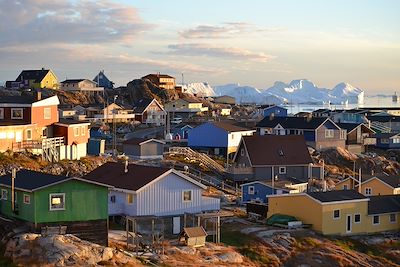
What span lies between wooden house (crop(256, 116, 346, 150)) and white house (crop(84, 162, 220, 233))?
43.0m

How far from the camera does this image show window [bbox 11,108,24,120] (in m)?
52.8

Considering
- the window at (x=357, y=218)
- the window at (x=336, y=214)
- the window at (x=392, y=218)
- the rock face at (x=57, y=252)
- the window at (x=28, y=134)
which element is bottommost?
the window at (x=392, y=218)

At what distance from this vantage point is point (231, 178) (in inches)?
2365

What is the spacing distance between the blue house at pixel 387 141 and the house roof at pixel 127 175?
5475 centimetres

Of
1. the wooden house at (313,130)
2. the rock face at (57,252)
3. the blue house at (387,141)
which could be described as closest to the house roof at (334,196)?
the rock face at (57,252)

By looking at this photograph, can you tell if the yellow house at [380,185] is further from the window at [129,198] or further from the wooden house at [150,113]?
the wooden house at [150,113]

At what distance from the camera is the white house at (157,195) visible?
37219 mm

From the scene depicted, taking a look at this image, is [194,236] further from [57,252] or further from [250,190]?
[250,190]

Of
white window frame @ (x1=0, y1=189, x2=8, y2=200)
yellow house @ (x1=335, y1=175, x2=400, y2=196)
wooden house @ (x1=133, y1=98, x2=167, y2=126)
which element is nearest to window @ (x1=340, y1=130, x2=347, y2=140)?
yellow house @ (x1=335, y1=175, x2=400, y2=196)

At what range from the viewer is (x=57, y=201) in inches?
1203

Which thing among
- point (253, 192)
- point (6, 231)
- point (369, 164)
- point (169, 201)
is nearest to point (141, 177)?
point (169, 201)

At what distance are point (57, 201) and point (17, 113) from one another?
2404cm

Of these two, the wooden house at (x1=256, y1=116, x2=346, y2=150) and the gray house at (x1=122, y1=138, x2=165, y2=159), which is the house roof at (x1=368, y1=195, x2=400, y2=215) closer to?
the gray house at (x1=122, y1=138, x2=165, y2=159)

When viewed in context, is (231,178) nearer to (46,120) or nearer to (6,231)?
(46,120)
